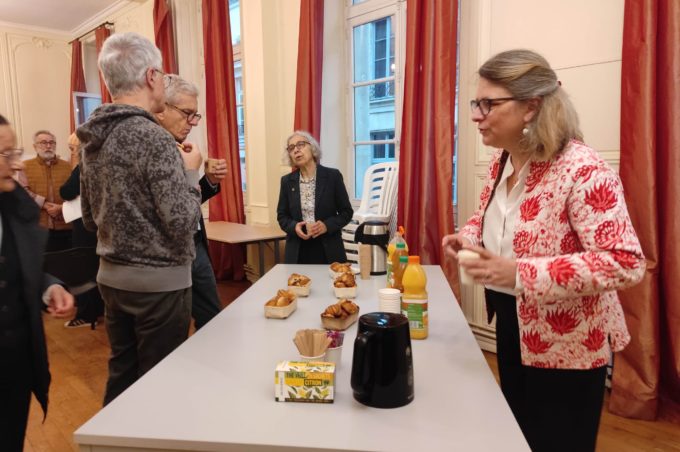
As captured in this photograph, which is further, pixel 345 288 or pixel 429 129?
pixel 429 129

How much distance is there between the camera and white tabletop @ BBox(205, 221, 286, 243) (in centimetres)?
379

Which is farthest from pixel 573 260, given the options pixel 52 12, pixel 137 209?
pixel 52 12

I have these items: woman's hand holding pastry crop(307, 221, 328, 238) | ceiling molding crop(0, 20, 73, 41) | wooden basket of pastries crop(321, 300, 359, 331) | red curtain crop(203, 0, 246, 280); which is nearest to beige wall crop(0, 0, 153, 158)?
ceiling molding crop(0, 20, 73, 41)

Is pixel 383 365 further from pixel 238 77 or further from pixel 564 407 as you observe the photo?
pixel 238 77

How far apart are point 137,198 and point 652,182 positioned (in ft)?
6.63

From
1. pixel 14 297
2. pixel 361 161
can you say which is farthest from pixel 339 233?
pixel 14 297

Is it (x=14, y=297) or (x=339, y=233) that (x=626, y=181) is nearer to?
(x=339, y=233)

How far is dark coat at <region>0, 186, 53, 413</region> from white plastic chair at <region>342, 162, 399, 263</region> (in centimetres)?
223

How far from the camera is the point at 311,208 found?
119 inches

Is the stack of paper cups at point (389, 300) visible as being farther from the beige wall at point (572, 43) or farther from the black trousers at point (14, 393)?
the beige wall at point (572, 43)

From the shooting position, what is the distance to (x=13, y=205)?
1.18m

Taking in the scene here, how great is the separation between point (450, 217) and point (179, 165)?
192 centimetres

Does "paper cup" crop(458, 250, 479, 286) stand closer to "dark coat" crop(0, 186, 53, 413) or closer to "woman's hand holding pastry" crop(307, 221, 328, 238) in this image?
"dark coat" crop(0, 186, 53, 413)

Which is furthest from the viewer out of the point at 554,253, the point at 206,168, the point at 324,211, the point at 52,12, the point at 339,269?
the point at 52,12
